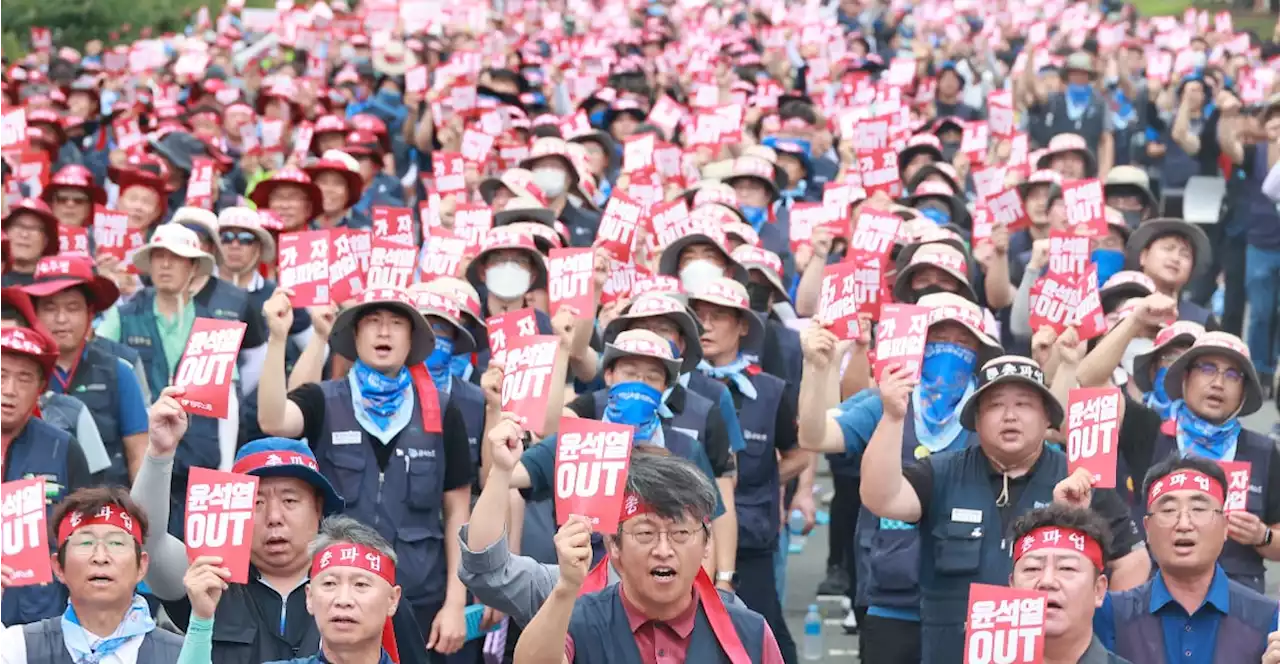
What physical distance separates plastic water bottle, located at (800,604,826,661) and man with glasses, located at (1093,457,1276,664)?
13.2 ft

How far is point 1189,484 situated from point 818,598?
203 inches

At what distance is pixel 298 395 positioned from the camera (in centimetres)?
810

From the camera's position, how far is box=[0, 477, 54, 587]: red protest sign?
6430 mm

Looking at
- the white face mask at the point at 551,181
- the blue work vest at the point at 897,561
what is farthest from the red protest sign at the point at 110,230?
the blue work vest at the point at 897,561

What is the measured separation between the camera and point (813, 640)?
1084 cm

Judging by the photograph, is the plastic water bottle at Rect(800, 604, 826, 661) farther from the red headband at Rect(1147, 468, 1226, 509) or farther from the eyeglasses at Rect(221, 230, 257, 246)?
the red headband at Rect(1147, 468, 1226, 509)

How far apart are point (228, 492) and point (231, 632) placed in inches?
17.7

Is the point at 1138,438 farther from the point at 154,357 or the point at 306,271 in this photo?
the point at 154,357

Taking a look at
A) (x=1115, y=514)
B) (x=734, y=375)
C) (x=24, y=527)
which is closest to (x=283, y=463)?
(x=24, y=527)

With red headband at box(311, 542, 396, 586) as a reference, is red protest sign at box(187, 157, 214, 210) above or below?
above

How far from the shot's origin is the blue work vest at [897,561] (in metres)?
8.00

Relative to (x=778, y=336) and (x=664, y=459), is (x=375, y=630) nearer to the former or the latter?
(x=664, y=459)

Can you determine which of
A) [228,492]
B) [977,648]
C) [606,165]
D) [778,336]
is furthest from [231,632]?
[606,165]

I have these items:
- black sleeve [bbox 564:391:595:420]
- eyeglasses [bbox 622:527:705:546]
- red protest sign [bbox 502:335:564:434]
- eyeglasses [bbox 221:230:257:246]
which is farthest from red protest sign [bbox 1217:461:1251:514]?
eyeglasses [bbox 221:230:257:246]
